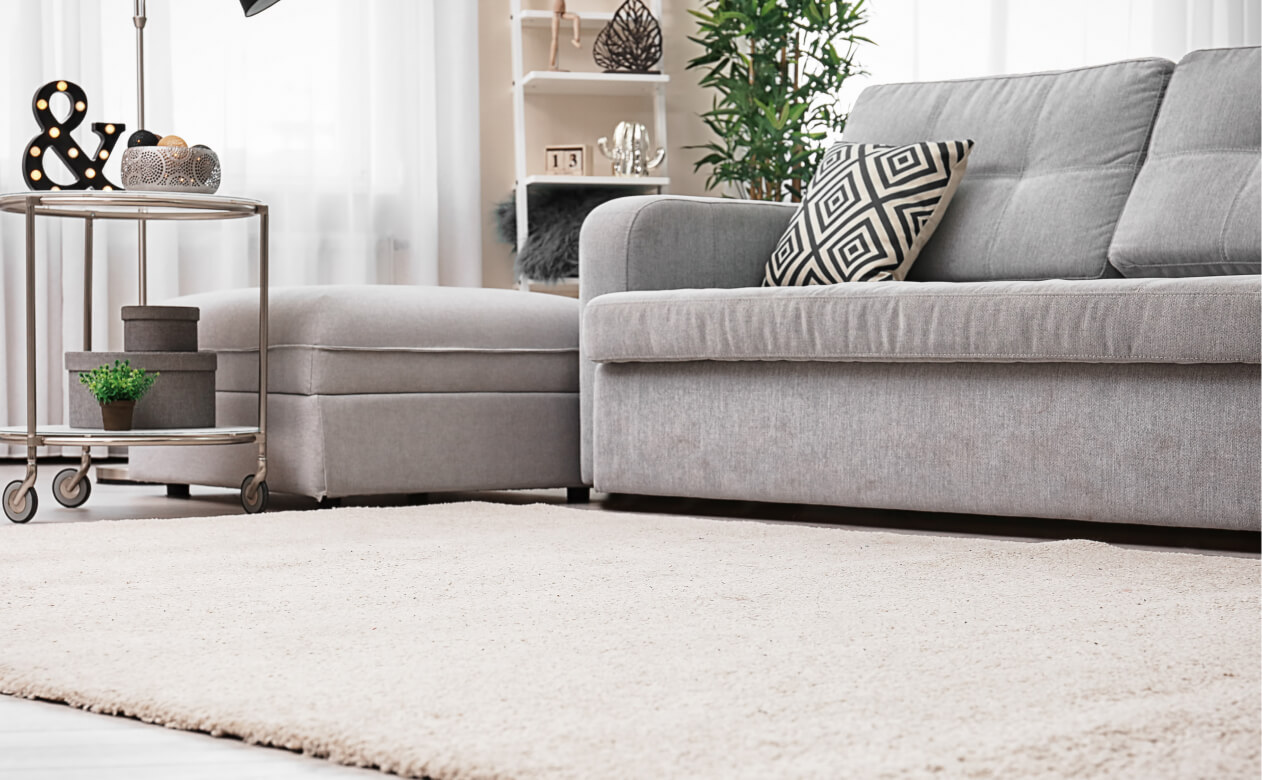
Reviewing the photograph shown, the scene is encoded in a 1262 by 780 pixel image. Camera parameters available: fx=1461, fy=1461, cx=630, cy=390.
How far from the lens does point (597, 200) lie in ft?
14.9

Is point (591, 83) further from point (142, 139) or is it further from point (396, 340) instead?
point (396, 340)

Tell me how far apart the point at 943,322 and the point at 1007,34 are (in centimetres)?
315

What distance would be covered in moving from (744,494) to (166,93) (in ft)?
8.38

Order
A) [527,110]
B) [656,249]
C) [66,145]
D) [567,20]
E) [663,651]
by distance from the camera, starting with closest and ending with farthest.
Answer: [663,651] → [656,249] → [66,145] → [567,20] → [527,110]

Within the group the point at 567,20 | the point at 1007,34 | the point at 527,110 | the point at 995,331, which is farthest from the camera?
the point at 1007,34

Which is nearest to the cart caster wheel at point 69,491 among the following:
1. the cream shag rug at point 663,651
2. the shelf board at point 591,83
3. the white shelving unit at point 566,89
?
the cream shag rug at point 663,651

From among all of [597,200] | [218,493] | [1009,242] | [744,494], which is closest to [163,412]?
[218,493]

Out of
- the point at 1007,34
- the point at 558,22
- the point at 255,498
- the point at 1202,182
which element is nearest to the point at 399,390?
the point at 255,498

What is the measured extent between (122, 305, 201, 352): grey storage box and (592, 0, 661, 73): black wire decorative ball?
2.24 metres

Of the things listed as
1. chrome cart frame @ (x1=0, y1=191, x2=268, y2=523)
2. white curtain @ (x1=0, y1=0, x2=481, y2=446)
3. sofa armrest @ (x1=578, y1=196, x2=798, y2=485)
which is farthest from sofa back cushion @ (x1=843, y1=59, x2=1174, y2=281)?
white curtain @ (x1=0, y1=0, x2=481, y2=446)

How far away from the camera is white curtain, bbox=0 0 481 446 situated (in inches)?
162

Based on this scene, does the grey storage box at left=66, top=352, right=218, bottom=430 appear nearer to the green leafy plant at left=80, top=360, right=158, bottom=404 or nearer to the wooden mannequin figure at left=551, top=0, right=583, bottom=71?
the green leafy plant at left=80, top=360, right=158, bottom=404

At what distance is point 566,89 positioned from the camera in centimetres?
479

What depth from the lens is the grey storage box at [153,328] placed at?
9.05ft
